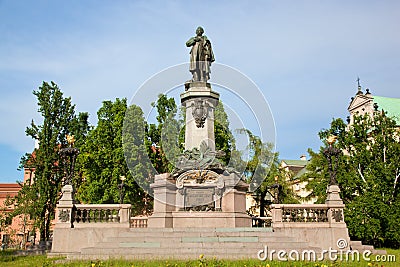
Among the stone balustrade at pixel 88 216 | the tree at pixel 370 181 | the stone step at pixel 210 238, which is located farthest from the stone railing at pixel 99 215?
the tree at pixel 370 181

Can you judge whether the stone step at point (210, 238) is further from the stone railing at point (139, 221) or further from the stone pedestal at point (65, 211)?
the stone railing at point (139, 221)

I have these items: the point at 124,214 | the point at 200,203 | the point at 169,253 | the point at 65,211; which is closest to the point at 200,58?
the point at 200,203

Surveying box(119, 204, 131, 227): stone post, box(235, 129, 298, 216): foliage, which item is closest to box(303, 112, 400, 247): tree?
box(235, 129, 298, 216): foliage

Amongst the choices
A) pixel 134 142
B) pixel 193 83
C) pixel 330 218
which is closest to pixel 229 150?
pixel 134 142

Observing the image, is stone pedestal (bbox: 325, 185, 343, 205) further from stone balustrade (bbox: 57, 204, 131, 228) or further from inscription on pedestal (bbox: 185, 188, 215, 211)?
stone balustrade (bbox: 57, 204, 131, 228)

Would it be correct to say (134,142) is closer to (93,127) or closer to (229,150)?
(93,127)

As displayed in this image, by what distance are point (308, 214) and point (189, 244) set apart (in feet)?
21.6

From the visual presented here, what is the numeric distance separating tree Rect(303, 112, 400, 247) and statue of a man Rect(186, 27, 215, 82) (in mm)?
17454

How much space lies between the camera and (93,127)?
1535 inches

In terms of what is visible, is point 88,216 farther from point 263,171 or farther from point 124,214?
point 263,171

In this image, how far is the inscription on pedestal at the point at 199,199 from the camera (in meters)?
18.3

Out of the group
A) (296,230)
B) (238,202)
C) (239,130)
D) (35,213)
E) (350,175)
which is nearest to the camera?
(296,230)

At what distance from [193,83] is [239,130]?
1498 cm

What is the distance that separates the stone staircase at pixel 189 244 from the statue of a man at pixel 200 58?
9.10m
